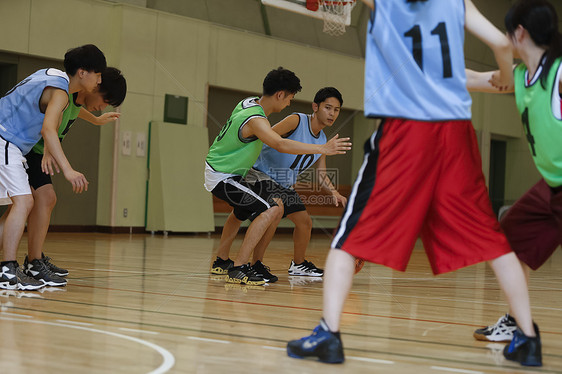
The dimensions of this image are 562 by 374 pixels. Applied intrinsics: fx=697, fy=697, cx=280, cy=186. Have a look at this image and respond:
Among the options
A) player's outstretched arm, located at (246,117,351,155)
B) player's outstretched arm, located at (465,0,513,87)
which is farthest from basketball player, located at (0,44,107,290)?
player's outstretched arm, located at (465,0,513,87)

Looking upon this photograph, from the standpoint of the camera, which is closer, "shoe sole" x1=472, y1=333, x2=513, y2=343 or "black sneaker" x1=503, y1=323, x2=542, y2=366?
"black sneaker" x1=503, y1=323, x2=542, y2=366

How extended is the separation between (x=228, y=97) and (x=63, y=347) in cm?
1113

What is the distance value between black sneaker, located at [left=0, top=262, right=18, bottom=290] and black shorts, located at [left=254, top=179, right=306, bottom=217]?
72.9 inches

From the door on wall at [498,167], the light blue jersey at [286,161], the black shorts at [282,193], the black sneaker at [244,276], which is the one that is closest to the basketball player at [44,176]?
the black sneaker at [244,276]

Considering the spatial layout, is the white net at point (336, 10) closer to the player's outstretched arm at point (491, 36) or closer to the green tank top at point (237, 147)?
the green tank top at point (237, 147)

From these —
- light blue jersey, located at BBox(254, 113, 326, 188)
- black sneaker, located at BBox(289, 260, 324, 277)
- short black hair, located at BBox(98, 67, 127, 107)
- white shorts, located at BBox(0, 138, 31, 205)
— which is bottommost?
black sneaker, located at BBox(289, 260, 324, 277)

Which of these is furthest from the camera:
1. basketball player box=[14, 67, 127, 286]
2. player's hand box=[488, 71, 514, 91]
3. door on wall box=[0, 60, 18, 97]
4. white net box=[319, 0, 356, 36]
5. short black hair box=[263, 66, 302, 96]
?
door on wall box=[0, 60, 18, 97]

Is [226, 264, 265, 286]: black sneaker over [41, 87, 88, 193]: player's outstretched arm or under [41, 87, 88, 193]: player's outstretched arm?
under

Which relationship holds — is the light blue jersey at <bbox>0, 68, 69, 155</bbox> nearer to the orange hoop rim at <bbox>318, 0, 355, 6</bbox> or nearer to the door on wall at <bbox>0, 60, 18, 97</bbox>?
the orange hoop rim at <bbox>318, 0, 355, 6</bbox>

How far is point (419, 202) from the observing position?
2.48 metres

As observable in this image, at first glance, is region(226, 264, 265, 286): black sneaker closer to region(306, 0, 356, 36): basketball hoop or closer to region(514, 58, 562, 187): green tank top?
region(514, 58, 562, 187): green tank top

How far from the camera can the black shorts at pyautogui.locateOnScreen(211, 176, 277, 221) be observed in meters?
5.08

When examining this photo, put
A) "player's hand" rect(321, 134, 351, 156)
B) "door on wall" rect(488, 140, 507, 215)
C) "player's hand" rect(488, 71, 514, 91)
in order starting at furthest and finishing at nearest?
1. "door on wall" rect(488, 140, 507, 215)
2. "player's hand" rect(321, 134, 351, 156)
3. "player's hand" rect(488, 71, 514, 91)

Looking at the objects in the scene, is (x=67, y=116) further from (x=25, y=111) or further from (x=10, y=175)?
(x=10, y=175)
